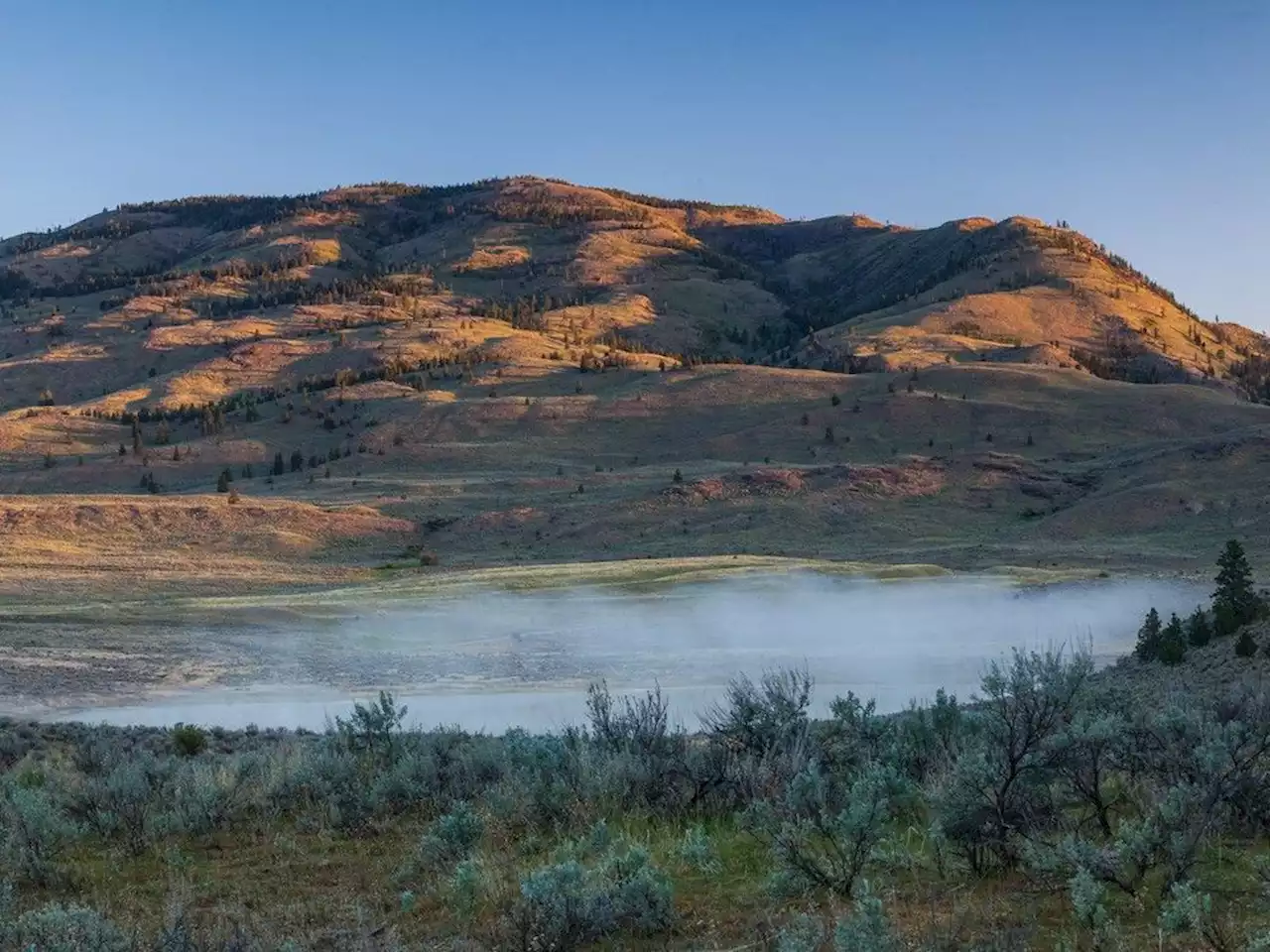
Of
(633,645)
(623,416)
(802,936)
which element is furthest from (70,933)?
(623,416)

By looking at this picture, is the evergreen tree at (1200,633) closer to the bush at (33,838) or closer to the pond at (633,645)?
the pond at (633,645)

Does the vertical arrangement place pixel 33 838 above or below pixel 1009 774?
below

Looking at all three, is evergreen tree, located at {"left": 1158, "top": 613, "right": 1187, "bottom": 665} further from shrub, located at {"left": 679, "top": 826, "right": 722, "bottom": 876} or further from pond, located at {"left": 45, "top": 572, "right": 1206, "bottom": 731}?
shrub, located at {"left": 679, "top": 826, "right": 722, "bottom": 876}

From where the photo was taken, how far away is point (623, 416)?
2980 inches

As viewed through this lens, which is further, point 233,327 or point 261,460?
point 233,327

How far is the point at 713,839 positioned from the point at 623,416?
6871 centimetres

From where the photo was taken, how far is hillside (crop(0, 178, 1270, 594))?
4669 cm

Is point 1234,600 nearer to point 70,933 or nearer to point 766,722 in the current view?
point 766,722

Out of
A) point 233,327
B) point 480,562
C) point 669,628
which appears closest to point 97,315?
point 233,327

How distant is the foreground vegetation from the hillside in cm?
3049

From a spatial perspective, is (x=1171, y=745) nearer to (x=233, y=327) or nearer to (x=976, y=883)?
(x=976, y=883)

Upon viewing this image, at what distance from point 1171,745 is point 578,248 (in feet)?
569

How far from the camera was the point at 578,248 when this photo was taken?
176 metres

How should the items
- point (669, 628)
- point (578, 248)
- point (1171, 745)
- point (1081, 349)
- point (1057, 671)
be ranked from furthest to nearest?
point (578, 248) < point (1081, 349) < point (669, 628) < point (1171, 745) < point (1057, 671)
